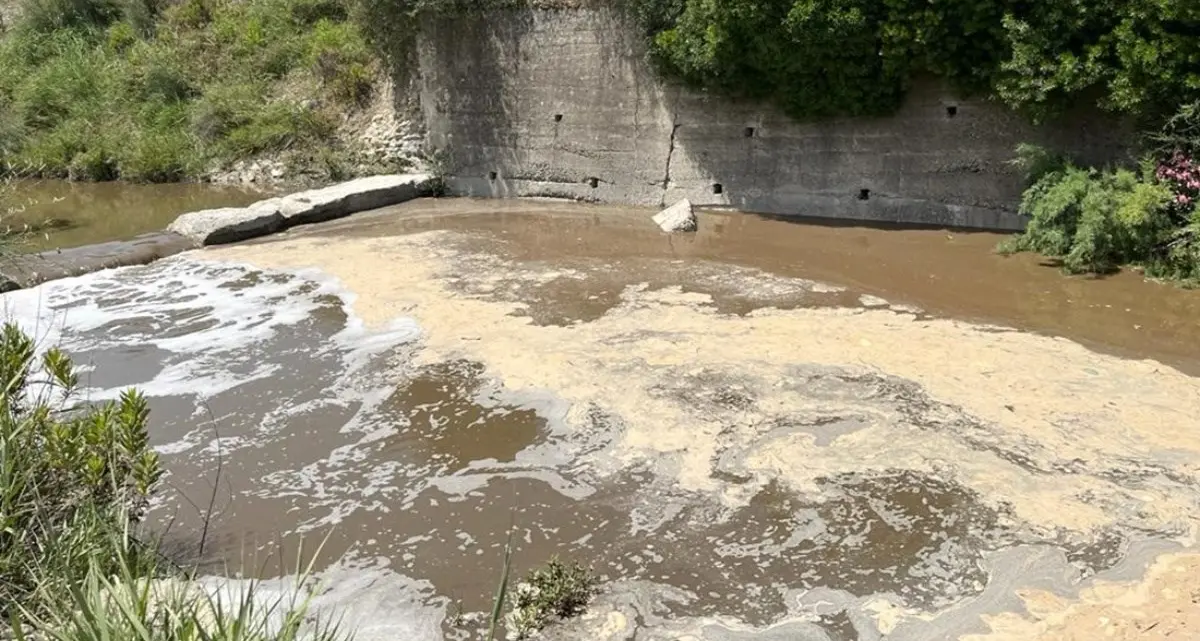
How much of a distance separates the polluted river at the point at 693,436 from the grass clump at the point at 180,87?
7.30 metres

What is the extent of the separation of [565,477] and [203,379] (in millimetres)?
3251

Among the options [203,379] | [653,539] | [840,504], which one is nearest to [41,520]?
[653,539]

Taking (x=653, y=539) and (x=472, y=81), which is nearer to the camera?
(x=653, y=539)

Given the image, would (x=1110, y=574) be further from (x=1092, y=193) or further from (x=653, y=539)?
(x=1092, y=193)

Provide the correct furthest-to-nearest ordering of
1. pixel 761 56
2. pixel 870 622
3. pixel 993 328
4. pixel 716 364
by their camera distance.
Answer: pixel 761 56, pixel 993 328, pixel 716 364, pixel 870 622

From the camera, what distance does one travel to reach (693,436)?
220 inches

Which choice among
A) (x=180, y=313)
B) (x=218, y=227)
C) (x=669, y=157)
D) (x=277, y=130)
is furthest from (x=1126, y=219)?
(x=277, y=130)

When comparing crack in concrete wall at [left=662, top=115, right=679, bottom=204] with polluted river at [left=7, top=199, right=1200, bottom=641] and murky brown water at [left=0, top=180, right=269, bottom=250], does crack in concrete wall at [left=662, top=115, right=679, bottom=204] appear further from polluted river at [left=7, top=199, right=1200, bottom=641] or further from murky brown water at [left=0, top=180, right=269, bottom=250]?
murky brown water at [left=0, top=180, right=269, bottom=250]

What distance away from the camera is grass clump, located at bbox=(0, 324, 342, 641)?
2281 millimetres

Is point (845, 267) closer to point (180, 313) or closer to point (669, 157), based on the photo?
point (669, 157)

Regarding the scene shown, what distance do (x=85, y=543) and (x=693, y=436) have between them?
3421 millimetres

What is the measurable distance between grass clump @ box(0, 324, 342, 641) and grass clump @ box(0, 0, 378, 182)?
42.4ft

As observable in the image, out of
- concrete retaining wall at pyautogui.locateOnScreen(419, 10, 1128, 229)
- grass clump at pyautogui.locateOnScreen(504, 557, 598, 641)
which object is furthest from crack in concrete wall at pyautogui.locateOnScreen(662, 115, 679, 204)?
grass clump at pyautogui.locateOnScreen(504, 557, 598, 641)

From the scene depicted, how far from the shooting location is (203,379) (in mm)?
6945
